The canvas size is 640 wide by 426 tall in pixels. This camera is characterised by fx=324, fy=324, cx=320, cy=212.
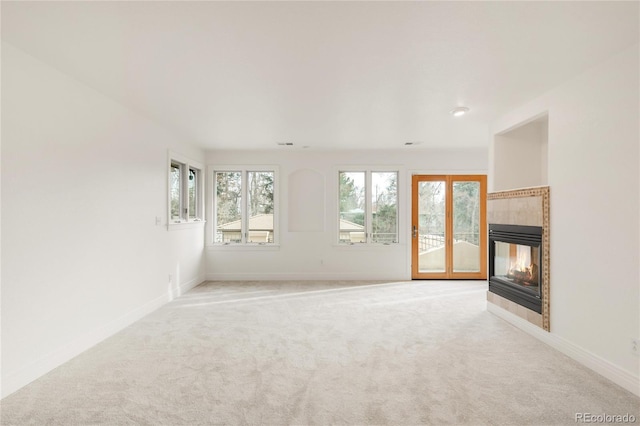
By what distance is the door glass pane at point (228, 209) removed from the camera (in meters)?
6.36

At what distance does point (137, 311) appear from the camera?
3875mm

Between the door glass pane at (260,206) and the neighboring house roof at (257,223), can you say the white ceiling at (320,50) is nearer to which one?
the door glass pane at (260,206)

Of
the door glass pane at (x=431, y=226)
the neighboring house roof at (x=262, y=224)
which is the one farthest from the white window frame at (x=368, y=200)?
the door glass pane at (x=431, y=226)

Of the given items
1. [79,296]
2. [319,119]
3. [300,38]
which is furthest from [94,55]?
[319,119]

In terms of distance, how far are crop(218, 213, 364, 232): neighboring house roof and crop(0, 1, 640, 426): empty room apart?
1.59m

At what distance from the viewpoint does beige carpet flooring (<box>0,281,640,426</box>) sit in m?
2.06

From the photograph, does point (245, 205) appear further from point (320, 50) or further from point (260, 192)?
point (320, 50)

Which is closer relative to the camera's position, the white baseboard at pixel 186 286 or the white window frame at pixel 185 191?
the white window frame at pixel 185 191

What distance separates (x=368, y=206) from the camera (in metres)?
6.36

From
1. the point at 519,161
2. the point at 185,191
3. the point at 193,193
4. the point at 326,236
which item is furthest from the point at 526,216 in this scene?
the point at 193,193

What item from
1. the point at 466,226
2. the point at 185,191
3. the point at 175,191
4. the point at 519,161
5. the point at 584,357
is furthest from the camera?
the point at 466,226

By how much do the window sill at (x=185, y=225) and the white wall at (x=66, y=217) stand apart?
510 mm

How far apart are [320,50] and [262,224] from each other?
440 cm

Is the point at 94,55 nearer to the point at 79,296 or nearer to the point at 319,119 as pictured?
the point at 79,296
